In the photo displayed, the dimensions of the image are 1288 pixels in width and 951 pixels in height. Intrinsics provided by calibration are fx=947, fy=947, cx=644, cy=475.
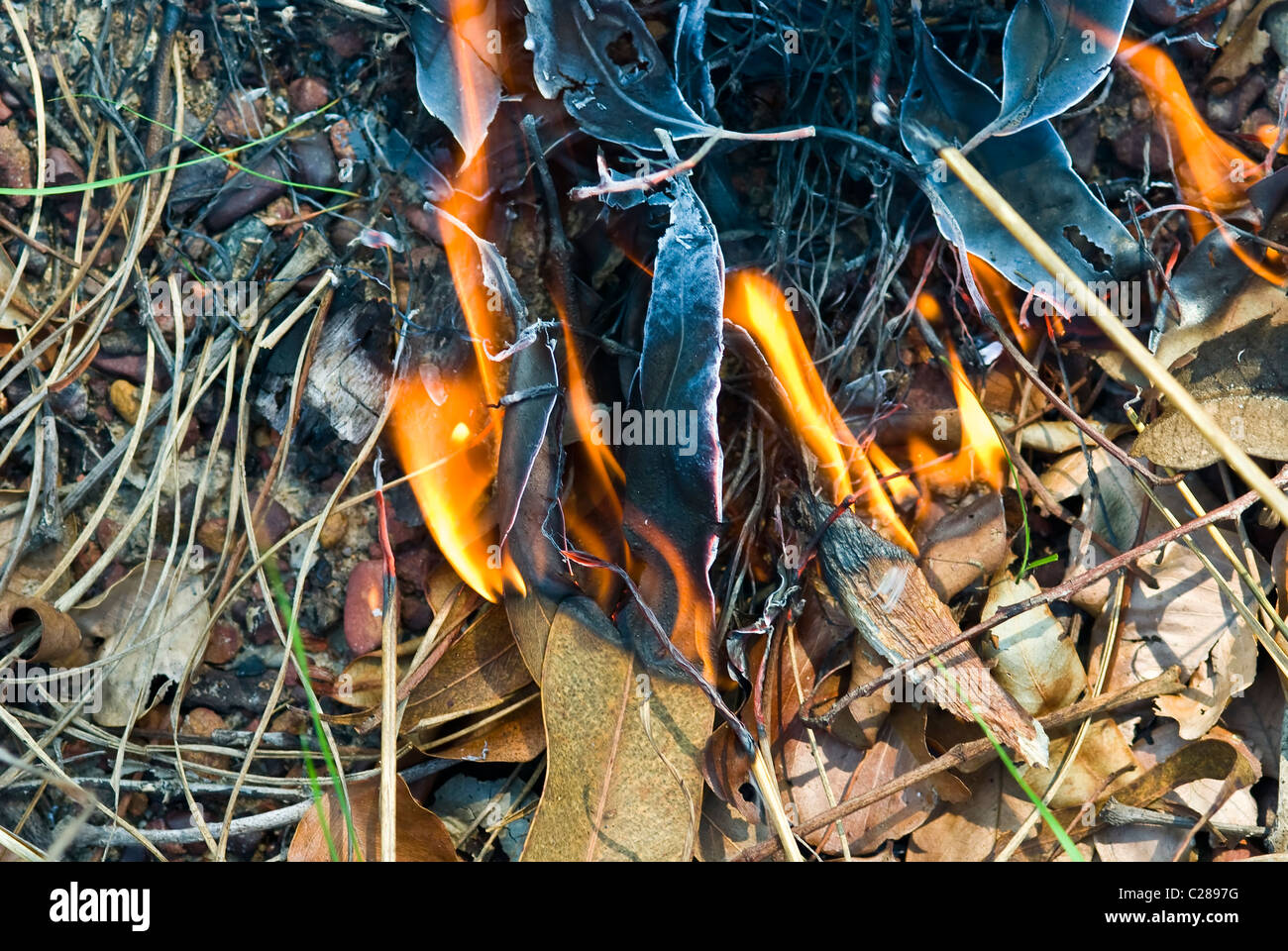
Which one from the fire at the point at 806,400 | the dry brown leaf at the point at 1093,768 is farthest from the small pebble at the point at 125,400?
the dry brown leaf at the point at 1093,768

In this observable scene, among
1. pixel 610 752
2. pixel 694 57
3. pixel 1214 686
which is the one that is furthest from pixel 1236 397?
pixel 610 752

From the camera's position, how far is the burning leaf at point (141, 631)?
131 cm

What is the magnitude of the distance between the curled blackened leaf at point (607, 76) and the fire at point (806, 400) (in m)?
0.23

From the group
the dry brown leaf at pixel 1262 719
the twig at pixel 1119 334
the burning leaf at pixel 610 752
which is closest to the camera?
the twig at pixel 1119 334

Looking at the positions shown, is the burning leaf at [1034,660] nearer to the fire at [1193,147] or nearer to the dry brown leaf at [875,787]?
the dry brown leaf at [875,787]

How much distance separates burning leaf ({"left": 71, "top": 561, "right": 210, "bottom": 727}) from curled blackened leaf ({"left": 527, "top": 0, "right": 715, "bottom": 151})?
0.85m

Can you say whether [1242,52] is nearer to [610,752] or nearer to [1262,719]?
[1262,719]

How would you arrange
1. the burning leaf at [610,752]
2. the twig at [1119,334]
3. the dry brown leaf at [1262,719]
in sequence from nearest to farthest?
the twig at [1119,334] → the burning leaf at [610,752] → the dry brown leaf at [1262,719]

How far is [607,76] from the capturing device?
4.07 feet

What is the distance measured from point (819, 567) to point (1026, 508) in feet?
1.05

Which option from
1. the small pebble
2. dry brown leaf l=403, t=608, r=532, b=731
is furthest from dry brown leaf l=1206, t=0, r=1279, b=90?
the small pebble

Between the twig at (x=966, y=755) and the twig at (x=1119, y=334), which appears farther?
the twig at (x=966, y=755)

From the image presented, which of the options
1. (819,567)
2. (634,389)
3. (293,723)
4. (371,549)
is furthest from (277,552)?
(819,567)

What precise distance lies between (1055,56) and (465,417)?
0.92m
